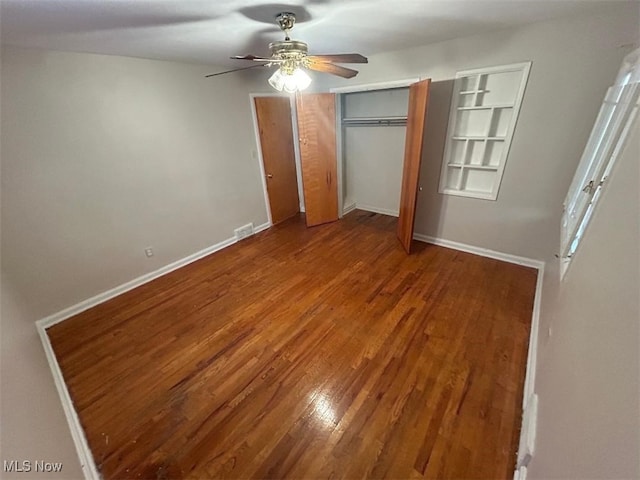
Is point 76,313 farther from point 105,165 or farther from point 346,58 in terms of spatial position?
point 346,58

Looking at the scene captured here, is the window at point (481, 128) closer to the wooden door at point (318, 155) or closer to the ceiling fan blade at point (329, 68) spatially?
the ceiling fan blade at point (329, 68)

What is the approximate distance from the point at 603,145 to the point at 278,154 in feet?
12.2

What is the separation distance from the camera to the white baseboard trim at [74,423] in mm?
1400

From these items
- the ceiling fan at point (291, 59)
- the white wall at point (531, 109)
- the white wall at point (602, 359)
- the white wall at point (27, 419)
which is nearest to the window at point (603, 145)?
the white wall at point (531, 109)

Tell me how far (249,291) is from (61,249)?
1.80 m

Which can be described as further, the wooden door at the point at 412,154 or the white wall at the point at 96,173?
the wooden door at the point at 412,154

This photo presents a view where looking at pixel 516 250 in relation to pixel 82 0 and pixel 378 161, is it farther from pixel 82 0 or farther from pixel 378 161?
pixel 82 0

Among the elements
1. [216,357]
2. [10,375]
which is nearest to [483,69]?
[216,357]

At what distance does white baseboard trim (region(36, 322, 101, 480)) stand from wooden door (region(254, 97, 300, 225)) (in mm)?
3024

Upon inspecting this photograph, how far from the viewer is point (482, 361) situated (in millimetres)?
1902

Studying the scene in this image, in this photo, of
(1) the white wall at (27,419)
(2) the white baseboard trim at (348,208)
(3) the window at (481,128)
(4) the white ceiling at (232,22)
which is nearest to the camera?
(1) the white wall at (27,419)

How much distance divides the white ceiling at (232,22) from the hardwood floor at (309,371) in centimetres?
229

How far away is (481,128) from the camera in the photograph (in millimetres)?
2898

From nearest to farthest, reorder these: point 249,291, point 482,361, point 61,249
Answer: point 482,361 → point 61,249 → point 249,291
